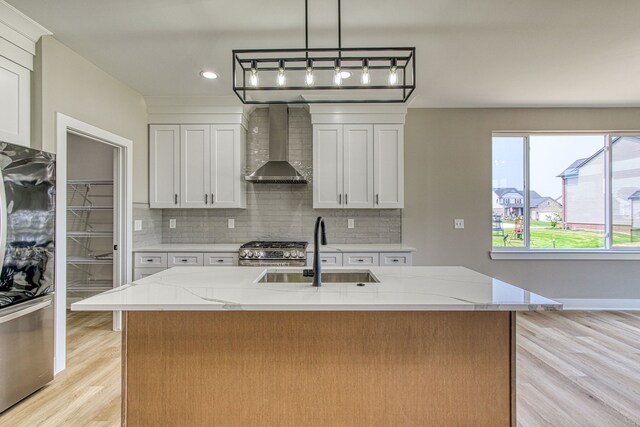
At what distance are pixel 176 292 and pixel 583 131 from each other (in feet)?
15.9

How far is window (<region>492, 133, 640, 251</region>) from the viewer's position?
4.22m

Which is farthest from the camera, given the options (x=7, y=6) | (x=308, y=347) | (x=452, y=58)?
(x=452, y=58)

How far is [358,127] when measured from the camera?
12.6 feet

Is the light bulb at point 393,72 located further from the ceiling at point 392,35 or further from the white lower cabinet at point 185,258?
the white lower cabinet at point 185,258

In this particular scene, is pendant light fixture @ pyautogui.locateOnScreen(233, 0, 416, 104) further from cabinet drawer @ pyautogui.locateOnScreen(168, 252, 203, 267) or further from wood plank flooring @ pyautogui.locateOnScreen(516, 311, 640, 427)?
wood plank flooring @ pyautogui.locateOnScreen(516, 311, 640, 427)

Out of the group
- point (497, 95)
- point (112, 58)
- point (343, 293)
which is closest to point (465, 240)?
point (497, 95)

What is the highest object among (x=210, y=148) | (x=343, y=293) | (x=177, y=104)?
(x=177, y=104)

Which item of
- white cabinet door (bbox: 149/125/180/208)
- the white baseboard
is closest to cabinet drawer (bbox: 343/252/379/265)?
white cabinet door (bbox: 149/125/180/208)

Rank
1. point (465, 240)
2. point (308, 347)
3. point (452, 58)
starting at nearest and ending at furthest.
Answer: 1. point (308, 347)
2. point (452, 58)
3. point (465, 240)

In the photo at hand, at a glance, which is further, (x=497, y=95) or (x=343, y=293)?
(x=497, y=95)

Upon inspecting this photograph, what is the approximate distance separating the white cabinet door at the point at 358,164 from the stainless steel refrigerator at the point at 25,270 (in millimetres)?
2630

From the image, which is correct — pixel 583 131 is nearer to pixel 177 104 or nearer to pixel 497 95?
pixel 497 95

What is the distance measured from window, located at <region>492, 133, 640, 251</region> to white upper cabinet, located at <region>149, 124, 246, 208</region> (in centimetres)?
318

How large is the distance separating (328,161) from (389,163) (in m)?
0.68
